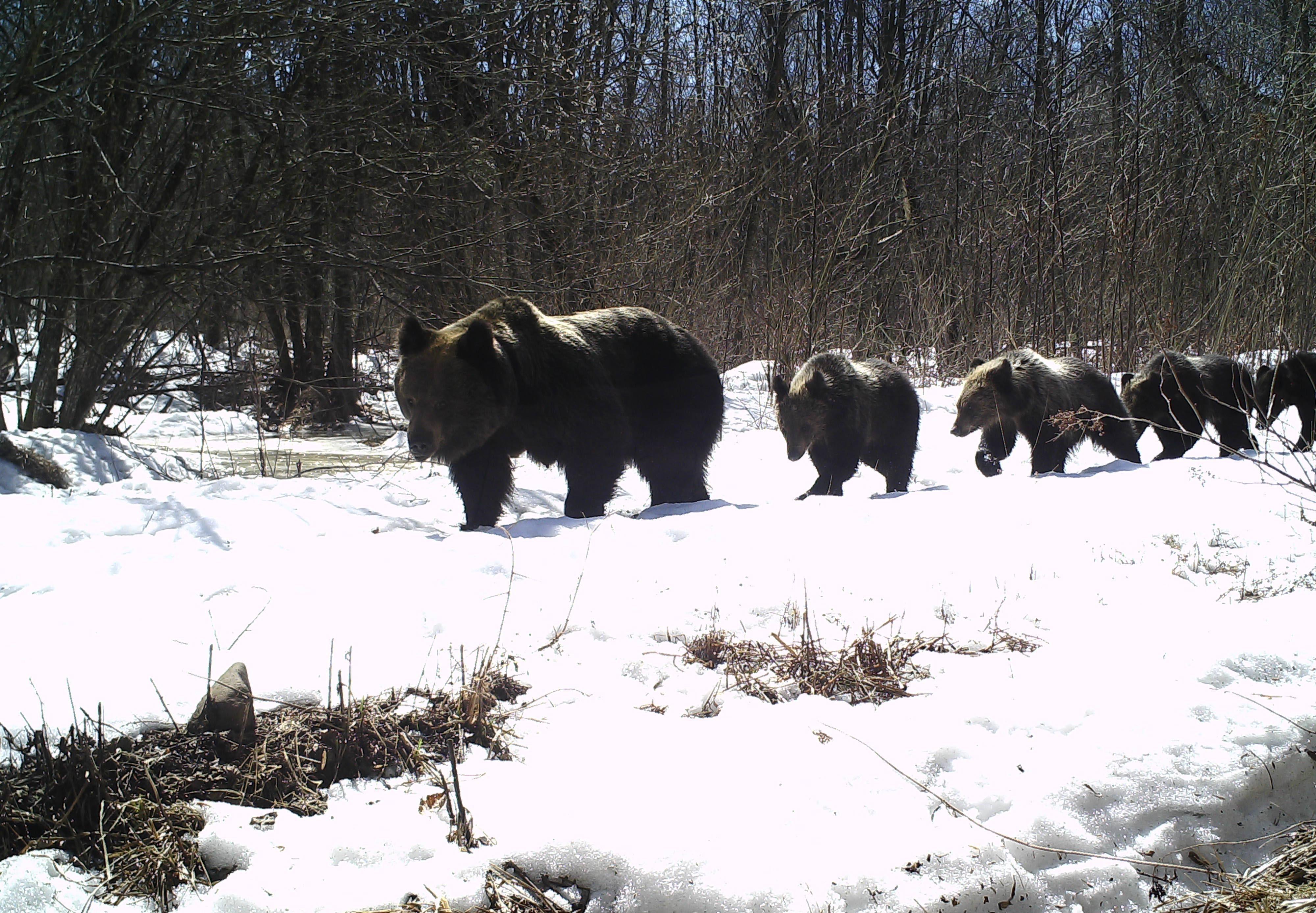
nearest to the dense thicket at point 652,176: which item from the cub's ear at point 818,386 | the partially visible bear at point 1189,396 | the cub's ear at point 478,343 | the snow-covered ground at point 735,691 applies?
A: the partially visible bear at point 1189,396

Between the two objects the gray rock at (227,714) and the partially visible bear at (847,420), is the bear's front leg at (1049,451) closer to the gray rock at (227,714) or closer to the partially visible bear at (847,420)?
the partially visible bear at (847,420)

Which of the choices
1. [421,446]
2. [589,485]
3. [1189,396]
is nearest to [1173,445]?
[1189,396]

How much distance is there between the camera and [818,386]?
21.6ft

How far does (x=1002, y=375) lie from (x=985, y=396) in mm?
287

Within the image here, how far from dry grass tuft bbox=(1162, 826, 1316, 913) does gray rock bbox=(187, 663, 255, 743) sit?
2264 millimetres

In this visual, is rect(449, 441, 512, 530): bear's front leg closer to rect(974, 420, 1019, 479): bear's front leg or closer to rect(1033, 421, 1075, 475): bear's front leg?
Answer: rect(974, 420, 1019, 479): bear's front leg

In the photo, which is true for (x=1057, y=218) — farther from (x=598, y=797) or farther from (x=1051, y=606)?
(x=598, y=797)

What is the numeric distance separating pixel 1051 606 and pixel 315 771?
2.53 m

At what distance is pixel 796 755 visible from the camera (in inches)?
92.2

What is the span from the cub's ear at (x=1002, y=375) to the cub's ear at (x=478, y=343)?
3875mm

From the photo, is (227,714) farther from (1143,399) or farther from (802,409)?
(1143,399)

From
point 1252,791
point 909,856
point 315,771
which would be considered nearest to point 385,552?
point 315,771

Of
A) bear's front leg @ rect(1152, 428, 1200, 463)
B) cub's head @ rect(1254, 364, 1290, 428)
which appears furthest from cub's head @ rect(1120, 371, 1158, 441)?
cub's head @ rect(1254, 364, 1290, 428)

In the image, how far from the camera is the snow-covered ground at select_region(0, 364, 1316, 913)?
2.01m
